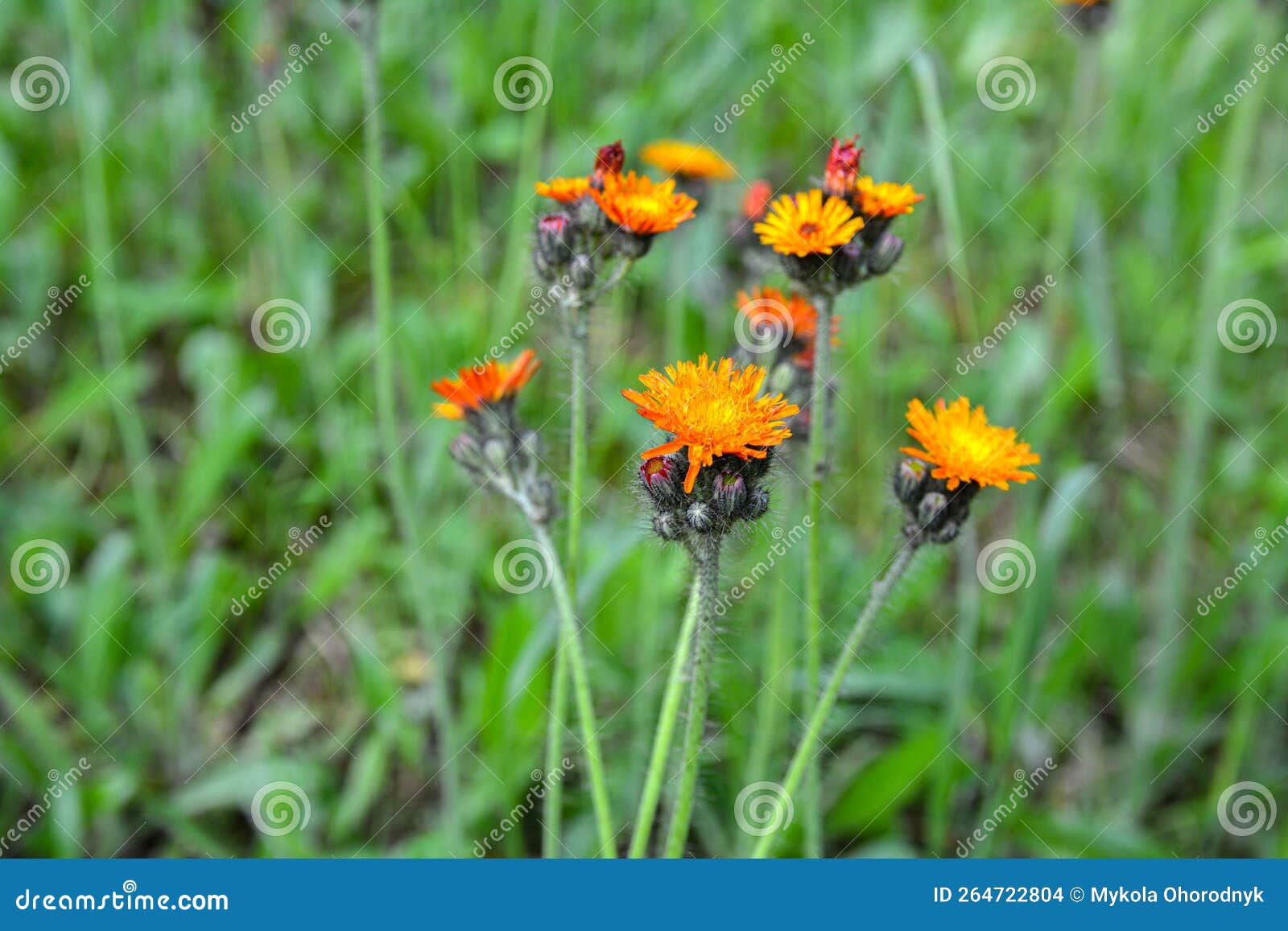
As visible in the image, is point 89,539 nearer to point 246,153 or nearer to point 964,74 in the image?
point 246,153

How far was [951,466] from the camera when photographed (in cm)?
160

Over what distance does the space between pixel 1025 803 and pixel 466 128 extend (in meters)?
3.17

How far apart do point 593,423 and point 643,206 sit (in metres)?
0.52

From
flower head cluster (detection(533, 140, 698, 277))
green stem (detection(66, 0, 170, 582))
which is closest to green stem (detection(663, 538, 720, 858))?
flower head cluster (detection(533, 140, 698, 277))

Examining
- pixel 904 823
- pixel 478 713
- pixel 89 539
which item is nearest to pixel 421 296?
pixel 89 539

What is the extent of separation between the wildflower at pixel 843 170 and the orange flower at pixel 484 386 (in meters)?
0.61

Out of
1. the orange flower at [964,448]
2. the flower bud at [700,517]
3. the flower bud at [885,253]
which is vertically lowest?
the flower bud at [700,517]

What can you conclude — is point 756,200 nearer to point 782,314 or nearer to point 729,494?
point 782,314

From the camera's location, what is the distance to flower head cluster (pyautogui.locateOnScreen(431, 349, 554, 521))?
6.29 ft

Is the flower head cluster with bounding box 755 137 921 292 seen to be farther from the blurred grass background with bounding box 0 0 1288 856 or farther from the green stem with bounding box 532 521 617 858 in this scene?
the green stem with bounding box 532 521 617 858

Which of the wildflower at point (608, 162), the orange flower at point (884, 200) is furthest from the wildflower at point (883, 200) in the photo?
the wildflower at point (608, 162)

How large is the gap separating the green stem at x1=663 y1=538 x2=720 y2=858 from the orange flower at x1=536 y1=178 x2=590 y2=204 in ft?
2.14

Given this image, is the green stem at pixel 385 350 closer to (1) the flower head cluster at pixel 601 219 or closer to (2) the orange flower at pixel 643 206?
(1) the flower head cluster at pixel 601 219

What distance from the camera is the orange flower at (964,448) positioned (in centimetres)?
159
